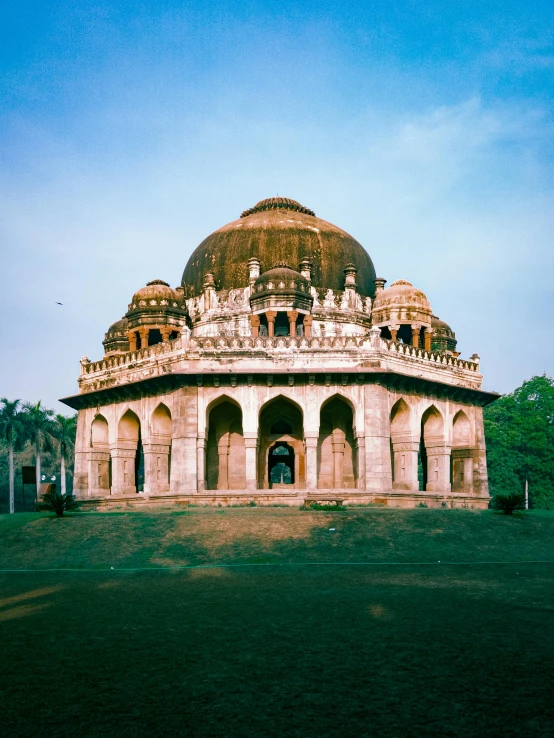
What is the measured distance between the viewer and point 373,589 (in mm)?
10695

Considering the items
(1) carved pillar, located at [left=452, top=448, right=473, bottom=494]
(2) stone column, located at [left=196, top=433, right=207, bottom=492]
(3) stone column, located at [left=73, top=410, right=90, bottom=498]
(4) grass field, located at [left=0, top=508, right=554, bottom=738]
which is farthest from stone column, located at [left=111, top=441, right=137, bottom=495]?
(4) grass field, located at [left=0, top=508, right=554, bottom=738]

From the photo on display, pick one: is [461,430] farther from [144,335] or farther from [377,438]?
[144,335]

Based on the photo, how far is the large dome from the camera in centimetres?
3291

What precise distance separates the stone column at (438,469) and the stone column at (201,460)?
388 inches

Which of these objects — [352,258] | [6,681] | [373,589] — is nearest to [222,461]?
[352,258]

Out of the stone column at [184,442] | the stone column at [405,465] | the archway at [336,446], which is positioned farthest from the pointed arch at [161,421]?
the stone column at [405,465]

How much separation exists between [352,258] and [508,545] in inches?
777

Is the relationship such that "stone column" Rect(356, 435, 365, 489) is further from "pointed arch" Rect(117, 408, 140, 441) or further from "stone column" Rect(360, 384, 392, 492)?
"pointed arch" Rect(117, 408, 140, 441)

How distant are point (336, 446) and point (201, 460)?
580cm

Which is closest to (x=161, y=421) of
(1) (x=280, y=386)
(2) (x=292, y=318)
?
(1) (x=280, y=386)

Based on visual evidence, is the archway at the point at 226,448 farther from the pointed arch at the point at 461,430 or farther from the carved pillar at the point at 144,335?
the pointed arch at the point at 461,430

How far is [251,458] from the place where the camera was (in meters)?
27.0

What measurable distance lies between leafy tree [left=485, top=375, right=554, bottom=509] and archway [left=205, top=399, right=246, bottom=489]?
84.2 ft

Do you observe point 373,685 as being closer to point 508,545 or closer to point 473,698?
point 473,698
